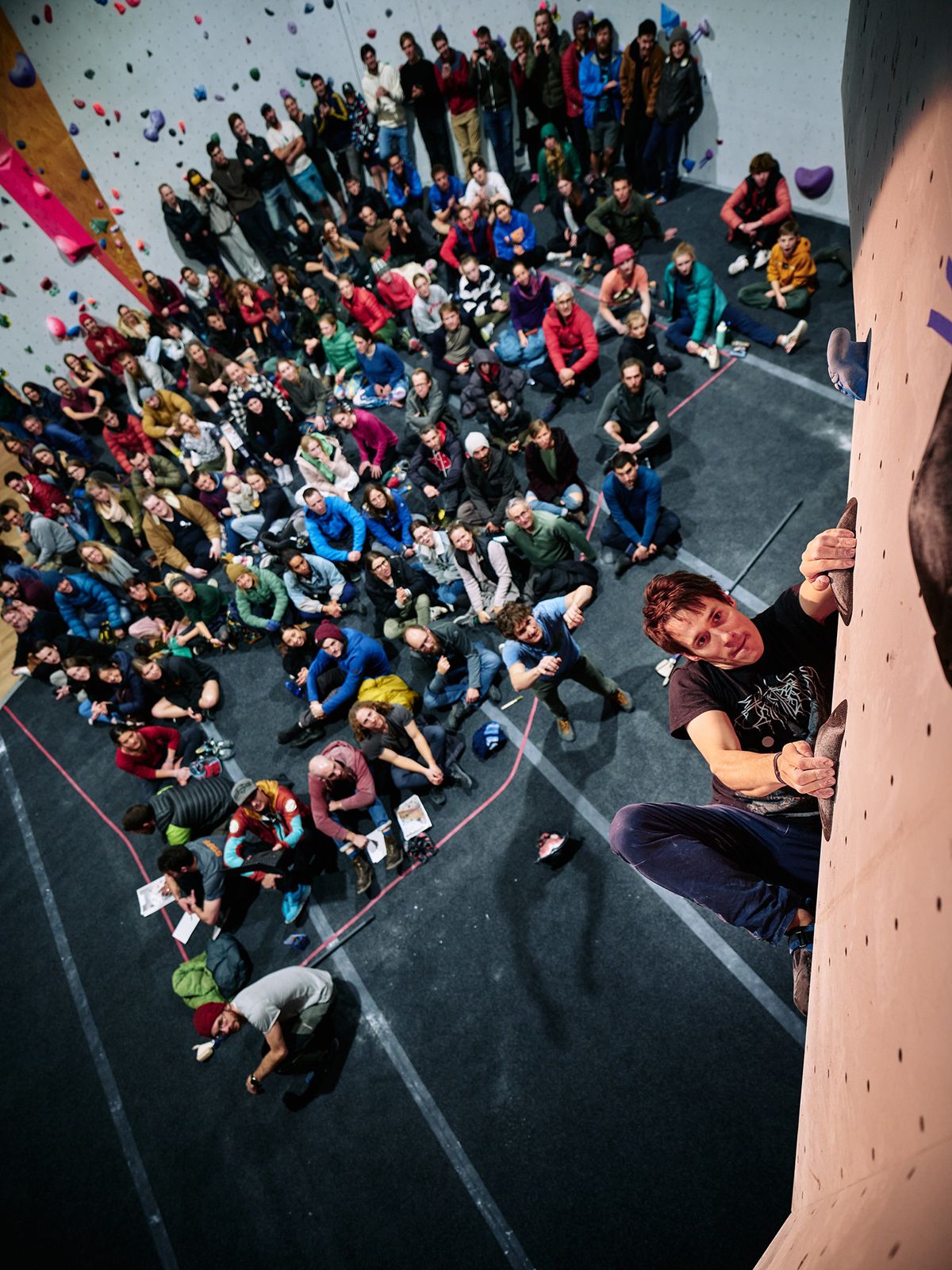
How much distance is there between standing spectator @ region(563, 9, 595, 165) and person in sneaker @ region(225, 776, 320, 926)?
874 cm

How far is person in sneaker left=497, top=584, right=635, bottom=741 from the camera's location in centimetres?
423

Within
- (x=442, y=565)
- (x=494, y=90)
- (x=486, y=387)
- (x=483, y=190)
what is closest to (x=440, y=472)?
(x=486, y=387)

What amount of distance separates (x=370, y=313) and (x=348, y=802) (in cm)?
631

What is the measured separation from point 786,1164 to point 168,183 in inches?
484

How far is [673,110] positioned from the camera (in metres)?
7.78

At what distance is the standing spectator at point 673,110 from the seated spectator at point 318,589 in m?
6.13

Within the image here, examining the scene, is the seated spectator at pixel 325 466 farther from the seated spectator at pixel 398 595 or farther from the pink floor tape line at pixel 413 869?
the pink floor tape line at pixel 413 869

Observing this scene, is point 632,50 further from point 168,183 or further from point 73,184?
point 73,184

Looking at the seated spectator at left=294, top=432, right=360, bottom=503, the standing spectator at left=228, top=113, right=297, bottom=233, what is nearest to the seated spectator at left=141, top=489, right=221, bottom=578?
the seated spectator at left=294, top=432, right=360, bottom=503

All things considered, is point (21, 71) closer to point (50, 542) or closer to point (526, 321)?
point (50, 542)

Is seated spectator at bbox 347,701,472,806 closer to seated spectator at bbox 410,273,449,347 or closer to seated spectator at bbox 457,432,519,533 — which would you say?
seated spectator at bbox 457,432,519,533

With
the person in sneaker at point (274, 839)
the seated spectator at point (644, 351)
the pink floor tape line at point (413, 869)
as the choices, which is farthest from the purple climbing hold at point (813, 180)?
the person in sneaker at point (274, 839)

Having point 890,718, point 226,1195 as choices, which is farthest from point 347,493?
point 890,718

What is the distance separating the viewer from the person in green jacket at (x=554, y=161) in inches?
348
